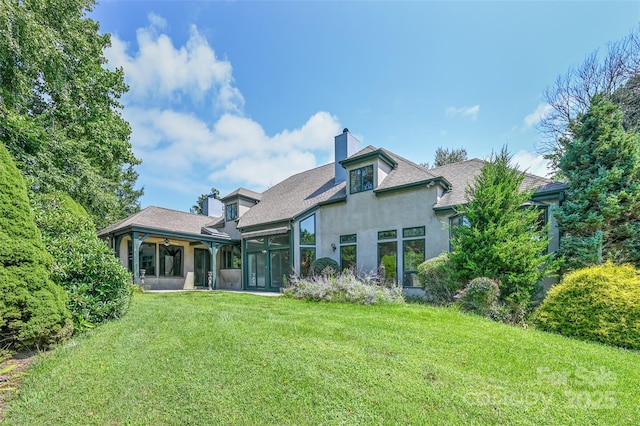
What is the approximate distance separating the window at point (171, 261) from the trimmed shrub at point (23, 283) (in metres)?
14.4

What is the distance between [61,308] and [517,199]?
11727 mm

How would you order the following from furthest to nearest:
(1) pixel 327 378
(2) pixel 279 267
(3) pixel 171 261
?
(3) pixel 171 261 → (2) pixel 279 267 → (1) pixel 327 378

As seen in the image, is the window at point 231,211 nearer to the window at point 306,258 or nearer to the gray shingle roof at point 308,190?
the gray shingle roof at point 308,190

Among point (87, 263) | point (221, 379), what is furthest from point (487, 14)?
point (87, 263)

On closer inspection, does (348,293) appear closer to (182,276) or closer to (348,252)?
(348,252)

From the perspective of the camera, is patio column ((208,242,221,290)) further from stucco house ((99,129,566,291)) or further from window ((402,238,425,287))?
window ((402,238,425,287))

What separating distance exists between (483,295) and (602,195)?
16.9 ft

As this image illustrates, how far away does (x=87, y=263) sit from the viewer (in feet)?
21.7

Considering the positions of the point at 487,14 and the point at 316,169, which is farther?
the point at 316,169

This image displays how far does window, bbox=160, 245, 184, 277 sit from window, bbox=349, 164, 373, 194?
12778 millimetres

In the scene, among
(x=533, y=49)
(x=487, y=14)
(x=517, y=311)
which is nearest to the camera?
(x=517, y=311)

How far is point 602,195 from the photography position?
29.5 ft

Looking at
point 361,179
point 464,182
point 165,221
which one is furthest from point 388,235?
point 165,221

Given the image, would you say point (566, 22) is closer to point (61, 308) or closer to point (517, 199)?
point (517, 199)
